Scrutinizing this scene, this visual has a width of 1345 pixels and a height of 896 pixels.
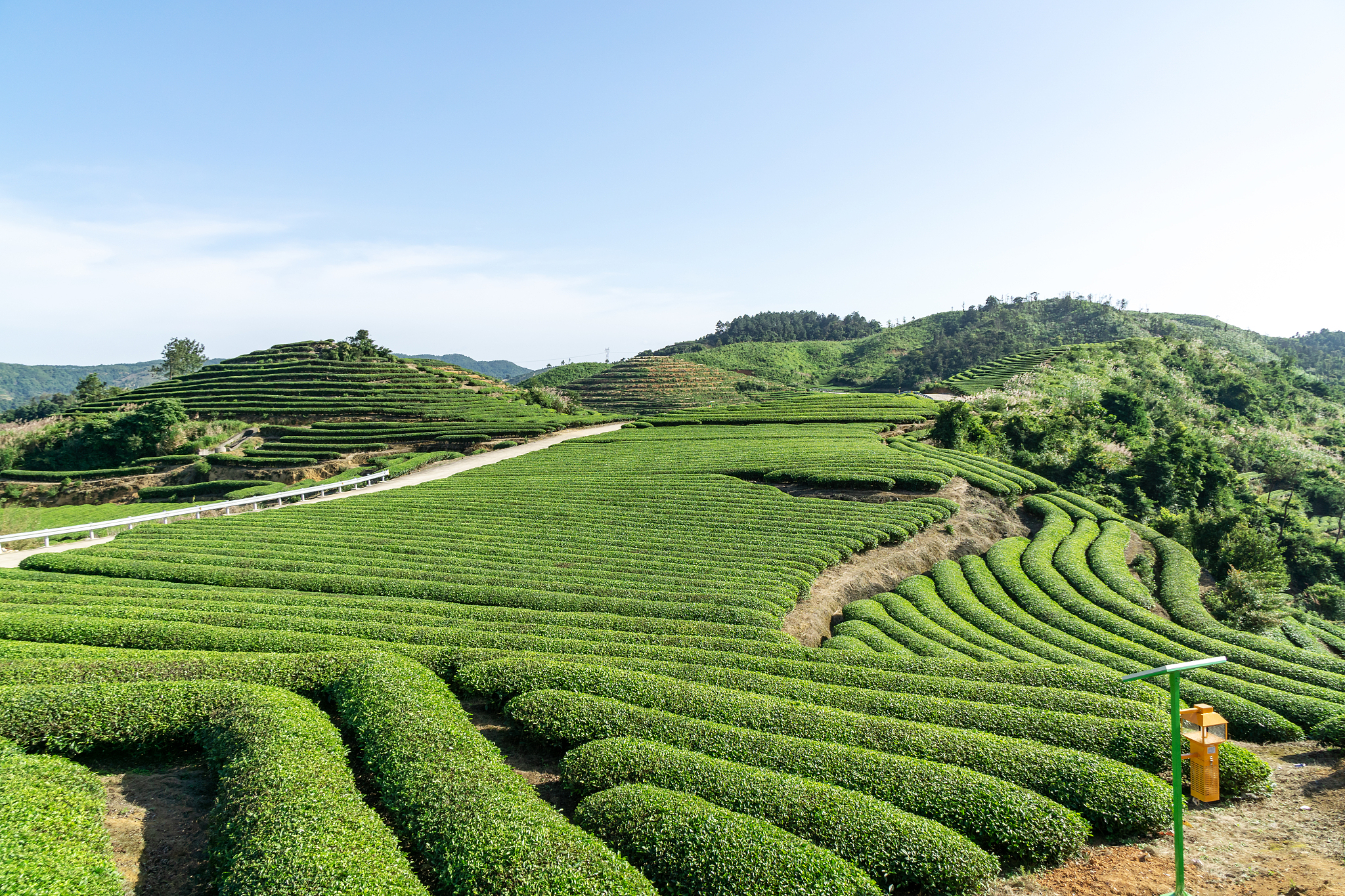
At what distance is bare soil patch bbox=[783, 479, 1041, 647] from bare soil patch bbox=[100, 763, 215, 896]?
15496 mm

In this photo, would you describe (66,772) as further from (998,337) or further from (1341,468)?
(998,337)

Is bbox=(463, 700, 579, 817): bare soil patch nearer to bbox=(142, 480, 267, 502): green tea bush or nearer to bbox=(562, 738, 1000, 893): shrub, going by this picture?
bbox=(562, 738, 1000, 893): shrub

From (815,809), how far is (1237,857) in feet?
20.6

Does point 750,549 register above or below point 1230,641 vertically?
above

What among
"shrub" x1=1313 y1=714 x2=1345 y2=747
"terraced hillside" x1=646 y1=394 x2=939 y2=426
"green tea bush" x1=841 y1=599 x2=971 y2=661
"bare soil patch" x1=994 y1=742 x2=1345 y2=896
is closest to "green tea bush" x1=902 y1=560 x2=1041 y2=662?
"green tea bush" x1=841 y1=599 x2=971 y2=661

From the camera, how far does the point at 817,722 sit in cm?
1162

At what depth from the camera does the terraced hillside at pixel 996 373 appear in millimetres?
89562

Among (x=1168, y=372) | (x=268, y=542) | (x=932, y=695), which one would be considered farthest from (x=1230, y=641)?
(x=1168, y=372)

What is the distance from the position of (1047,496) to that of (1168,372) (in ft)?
240

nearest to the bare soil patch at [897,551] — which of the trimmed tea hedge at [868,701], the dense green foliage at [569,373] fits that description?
the trimmed tea hedge at [868,701]

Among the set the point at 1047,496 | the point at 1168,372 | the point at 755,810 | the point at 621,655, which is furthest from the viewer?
the point at 1168,372

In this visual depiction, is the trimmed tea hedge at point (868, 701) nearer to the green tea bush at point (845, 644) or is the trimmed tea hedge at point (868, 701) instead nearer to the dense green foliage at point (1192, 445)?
the green tea bush at point (845, 644)

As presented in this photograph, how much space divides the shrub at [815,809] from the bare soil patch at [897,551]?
10615mm

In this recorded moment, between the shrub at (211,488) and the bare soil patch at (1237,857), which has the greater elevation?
the shrub at (211,488)
